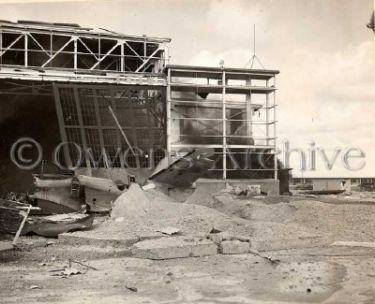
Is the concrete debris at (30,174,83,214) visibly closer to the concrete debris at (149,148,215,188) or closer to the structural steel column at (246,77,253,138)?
the concrete debris at (149,148,215,188)

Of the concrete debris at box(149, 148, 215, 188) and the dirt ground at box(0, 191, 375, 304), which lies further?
the concrete debris at box(149, 148, 215, 188)

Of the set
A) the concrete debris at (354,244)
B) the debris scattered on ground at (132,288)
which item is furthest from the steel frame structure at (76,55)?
the debris scattered on ground at (132,288)

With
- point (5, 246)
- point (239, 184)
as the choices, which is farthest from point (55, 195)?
point (239, 184)

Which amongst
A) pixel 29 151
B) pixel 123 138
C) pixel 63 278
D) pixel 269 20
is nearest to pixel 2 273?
pixel 63 278

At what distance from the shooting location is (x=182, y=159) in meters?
15.9

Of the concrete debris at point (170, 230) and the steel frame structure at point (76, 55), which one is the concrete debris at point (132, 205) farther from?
the steel frame structure at point (76, 55)

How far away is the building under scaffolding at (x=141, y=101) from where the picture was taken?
64.3 feet

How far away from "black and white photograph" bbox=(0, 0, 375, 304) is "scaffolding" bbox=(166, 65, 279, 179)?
74mm

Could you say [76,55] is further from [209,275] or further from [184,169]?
[209,275]

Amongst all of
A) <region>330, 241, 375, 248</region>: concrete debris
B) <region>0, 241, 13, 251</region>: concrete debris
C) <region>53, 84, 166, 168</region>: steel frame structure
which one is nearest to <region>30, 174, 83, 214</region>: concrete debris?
<region>53, 84, 166, 168</region>: steel frame structure

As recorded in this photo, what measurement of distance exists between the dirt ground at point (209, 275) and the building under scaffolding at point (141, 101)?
32.2 feet

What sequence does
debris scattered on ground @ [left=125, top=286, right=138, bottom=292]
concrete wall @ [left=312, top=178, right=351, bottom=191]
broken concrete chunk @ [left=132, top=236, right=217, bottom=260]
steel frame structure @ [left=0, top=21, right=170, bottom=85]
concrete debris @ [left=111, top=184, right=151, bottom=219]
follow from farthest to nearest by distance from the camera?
concrete wall @ [left=312, top=178, right=351, bottom=191] → steel frame structure @ [left=0, top=21, right=170, bottom=85] → concrete debris @ [left=111, top=184, right=151, bottom=219] → broken concrete chunk @ [left=132, top=236, right=217, bottom=260] → debris scattered on ground @ [left=125, top=286, right=138, bottom=292]

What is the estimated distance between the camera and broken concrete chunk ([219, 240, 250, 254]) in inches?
369

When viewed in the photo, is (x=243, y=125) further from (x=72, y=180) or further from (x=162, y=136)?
(x=72, y=180)
